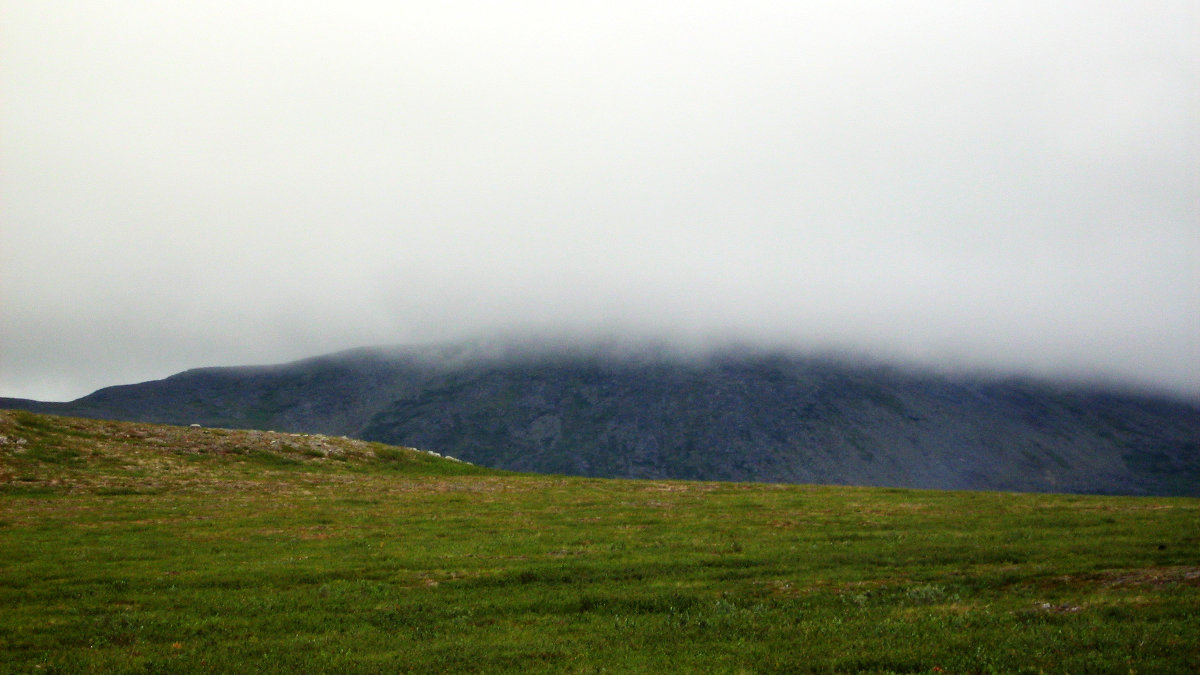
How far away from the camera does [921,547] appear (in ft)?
120

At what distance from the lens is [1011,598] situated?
25641 mm

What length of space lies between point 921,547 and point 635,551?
44.6ft

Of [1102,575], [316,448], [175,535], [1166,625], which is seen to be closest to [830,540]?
[1102,575]

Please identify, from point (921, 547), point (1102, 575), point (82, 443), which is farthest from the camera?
point (82, 443)

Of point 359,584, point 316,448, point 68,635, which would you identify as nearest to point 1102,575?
point 359,584

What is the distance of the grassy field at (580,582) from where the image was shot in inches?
825

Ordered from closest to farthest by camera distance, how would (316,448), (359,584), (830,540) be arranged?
(359,584), (830,540), (316,448)

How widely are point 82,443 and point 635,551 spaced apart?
59296mm

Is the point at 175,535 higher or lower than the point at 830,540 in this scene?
higher

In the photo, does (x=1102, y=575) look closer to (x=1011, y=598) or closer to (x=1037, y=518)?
(x=1011, y=598)

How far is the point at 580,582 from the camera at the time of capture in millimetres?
31266

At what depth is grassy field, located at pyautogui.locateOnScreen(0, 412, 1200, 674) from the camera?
68.7ft

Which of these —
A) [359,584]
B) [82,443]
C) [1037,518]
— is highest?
[82,443]

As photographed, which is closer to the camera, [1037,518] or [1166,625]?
[1166,625]
